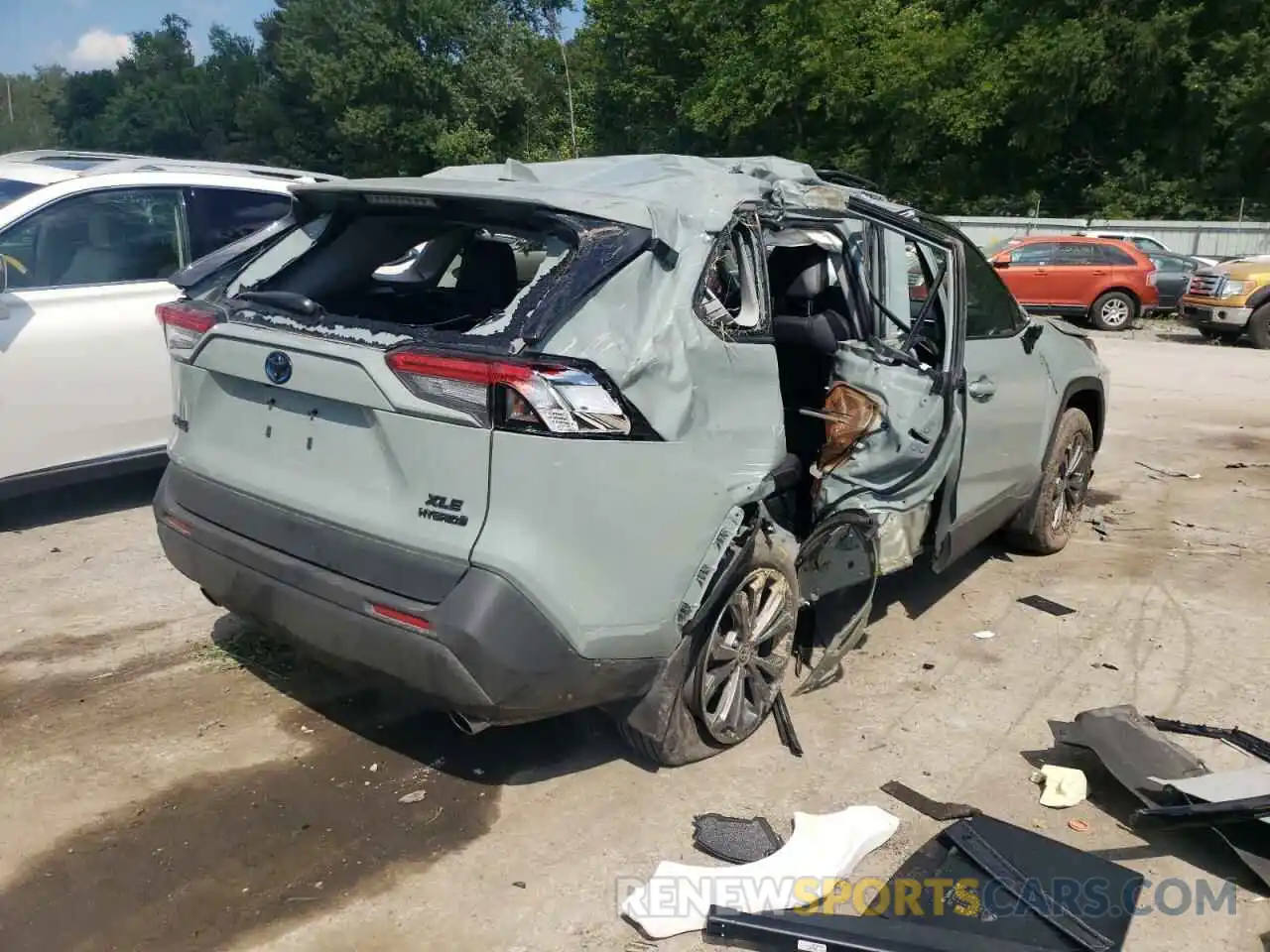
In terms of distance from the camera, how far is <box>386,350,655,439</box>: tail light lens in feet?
9.37

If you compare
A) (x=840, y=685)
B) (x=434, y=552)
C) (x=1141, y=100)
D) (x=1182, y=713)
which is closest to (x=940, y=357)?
(x=840, y=685)

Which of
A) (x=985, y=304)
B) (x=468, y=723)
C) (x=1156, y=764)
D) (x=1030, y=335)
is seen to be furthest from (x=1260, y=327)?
(x=468, y=723)

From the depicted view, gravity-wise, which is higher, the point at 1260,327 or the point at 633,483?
the point at 633,483

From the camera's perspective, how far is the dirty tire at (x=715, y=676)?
11.5 ft

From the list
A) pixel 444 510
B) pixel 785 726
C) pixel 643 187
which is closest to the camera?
pixel 444 510

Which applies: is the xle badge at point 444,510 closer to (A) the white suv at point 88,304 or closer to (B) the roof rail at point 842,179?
(B) the roof rail at point 842,179

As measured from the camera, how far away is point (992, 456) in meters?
4.94

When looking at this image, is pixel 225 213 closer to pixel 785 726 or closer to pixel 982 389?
pixel 982 389

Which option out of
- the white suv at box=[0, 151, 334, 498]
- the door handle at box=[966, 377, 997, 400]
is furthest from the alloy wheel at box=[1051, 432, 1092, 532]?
the white suv at box=[0, 151, 334, 498]

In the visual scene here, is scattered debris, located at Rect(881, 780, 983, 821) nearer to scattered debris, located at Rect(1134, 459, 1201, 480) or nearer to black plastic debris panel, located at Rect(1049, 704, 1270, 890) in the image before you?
black plastic debris panel, located at Rect(1049, 704, 1270, 890)

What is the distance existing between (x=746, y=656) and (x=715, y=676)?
159mm

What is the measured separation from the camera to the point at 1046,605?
214 inches

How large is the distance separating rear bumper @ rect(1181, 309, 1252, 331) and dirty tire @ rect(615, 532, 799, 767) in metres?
15.2

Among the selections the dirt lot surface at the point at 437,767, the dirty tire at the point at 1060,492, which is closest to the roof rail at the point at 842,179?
the dirty tire at the point at 1060,492
